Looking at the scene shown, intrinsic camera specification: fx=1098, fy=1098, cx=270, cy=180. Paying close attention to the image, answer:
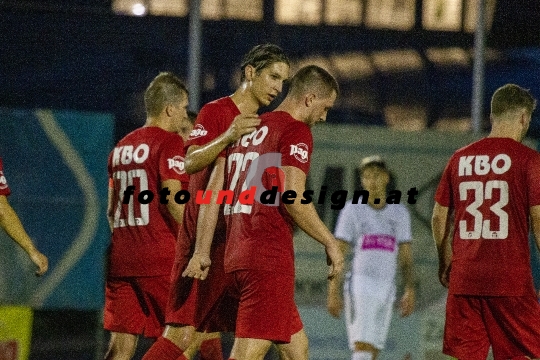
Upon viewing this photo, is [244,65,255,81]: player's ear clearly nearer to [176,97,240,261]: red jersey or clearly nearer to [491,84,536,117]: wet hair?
[176,97,240,261]: red jersey

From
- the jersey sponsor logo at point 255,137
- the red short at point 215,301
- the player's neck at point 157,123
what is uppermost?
the player's neck at point 157,123

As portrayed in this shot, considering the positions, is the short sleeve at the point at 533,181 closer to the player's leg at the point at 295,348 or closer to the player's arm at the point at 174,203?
the player's leg at the point at 295,348

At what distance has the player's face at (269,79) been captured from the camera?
→ 18.6ft

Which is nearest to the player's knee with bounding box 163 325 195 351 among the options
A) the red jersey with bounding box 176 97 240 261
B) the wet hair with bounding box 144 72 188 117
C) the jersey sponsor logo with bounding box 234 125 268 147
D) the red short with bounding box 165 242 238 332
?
the red short with bounding box 165 242 238 332

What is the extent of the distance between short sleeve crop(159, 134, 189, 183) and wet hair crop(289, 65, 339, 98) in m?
1.39

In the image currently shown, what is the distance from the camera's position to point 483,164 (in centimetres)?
584

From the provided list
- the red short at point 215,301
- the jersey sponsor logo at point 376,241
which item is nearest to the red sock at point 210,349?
the red short at point 215,301

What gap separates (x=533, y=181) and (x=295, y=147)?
1423mm

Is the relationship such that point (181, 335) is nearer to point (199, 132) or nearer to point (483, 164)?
point (199, 132)

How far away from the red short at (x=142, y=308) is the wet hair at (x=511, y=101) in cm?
223

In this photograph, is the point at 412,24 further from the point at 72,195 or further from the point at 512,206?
the point at 512,206

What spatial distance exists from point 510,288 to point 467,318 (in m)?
0.28

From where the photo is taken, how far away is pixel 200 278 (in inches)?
209

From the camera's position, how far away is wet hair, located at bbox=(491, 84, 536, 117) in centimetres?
586
